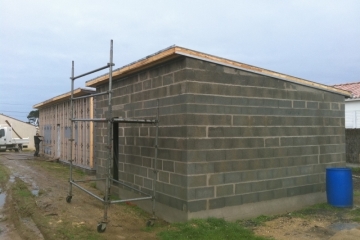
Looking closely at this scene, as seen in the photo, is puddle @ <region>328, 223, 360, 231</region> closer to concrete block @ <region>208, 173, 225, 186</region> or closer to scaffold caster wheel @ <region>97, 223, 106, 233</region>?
concrete block @ <region>208, 173, 225, 186</region>

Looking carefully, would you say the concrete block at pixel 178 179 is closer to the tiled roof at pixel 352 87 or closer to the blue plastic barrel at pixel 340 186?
the blue plastic barrel at pixel 340 186

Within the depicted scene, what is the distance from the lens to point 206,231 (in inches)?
240

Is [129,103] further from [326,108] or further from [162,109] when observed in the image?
[326,108]

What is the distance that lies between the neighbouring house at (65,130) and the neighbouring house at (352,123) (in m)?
10.9

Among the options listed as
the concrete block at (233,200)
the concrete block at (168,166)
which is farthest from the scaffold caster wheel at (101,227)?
the concrete block at (233,200)

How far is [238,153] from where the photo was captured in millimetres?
7203

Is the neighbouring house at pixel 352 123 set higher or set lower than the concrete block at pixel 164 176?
higher

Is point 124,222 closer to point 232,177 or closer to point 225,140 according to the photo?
Answer: point 232,177

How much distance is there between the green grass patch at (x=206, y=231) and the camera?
5938 mm

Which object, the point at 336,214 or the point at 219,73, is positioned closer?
the point at 219,73

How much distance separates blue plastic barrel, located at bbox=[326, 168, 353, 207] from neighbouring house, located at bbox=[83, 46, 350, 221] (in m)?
0.42

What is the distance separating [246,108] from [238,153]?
96 centimetres

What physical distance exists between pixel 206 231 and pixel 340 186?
385cm

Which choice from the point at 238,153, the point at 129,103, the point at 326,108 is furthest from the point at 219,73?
the point at 326,108
